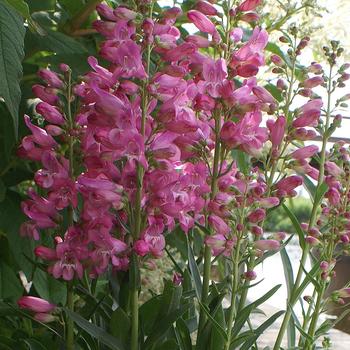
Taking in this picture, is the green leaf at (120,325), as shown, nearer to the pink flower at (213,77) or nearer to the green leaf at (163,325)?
the green leaf at (163,325)

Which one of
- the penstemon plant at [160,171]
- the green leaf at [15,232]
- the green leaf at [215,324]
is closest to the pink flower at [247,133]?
the penstemon plant at [160,171]

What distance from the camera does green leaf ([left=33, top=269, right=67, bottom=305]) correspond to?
0.61 meters

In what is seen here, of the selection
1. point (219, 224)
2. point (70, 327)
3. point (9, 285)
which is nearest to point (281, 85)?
point (219, 224)

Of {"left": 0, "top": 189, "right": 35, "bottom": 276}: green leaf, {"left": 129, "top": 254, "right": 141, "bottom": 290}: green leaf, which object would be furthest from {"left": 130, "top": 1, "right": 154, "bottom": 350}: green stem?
{"left": 0, "top": 189, "right": 35, "bottom": 276}: green leaf

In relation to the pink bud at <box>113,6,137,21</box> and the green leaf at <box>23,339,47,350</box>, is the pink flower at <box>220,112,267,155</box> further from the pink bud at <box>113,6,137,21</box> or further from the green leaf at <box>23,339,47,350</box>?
the green leaf at <box>23,339,47,350</box>

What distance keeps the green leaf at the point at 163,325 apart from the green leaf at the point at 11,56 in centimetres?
15

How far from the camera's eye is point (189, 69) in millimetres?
439

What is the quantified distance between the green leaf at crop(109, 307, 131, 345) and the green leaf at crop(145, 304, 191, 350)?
2 cm

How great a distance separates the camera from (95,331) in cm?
41

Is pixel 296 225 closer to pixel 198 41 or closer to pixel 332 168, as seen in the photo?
pixel 332 168

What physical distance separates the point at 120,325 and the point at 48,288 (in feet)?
0.76

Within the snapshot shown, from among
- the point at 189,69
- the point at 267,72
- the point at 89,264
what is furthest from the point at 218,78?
the point at 267,72

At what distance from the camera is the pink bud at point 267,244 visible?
42 cm

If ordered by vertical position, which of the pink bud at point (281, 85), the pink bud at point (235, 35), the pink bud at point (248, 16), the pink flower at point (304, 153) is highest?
the pink bud at point (248, 16)
